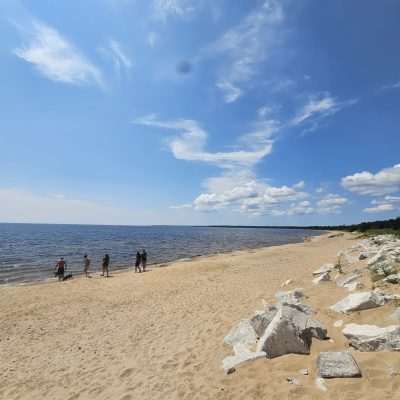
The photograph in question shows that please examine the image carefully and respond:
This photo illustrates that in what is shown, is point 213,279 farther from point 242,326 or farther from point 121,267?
point 121,267

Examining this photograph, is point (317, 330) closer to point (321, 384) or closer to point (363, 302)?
point (321, 384)

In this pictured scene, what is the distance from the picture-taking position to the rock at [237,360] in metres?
5.54

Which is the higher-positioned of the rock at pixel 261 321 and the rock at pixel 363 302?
the rock at pixel 363 302

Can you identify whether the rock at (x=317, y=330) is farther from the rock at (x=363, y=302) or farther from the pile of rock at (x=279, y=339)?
the rock at (x=363, y=302)

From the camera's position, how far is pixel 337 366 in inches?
181

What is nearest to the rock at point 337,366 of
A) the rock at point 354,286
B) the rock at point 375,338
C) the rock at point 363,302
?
the rock at point 375,338

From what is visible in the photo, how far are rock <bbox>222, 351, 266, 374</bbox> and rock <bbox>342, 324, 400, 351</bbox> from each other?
1836 millimetres

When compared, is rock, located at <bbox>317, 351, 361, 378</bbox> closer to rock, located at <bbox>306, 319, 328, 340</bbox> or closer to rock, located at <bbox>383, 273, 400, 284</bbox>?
rock, located at <bbox>306, 319, 328, 340</bbox>

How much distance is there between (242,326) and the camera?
290 inches

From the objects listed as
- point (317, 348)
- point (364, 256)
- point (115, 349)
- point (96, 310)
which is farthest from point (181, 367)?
point (364, 256)

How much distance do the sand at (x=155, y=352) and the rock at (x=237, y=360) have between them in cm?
13

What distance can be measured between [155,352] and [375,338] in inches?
198

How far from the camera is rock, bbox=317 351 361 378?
14.5 feet

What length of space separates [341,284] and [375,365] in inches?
287
